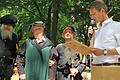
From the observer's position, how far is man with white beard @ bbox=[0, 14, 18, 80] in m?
6.61

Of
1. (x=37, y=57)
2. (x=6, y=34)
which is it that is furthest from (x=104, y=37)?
(x=6, y=34)

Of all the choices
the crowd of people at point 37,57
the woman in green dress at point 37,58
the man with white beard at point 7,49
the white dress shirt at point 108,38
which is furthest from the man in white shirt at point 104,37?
the man with white beard at point 7,49

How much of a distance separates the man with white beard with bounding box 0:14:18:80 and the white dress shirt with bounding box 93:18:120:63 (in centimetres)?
246

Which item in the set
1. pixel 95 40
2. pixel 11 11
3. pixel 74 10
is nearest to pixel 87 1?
pixel 74 10

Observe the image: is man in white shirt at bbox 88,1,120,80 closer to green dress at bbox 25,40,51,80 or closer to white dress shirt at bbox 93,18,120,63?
white dress shirt at bbox 93,18,120,63

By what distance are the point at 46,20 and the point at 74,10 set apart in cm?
222

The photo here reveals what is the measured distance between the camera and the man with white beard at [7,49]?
6605 mm

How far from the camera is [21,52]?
638cm

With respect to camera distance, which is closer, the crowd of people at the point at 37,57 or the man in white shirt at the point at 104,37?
the man in white shirt at the point at 104,37

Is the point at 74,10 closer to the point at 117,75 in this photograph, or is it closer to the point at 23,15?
the point at 23,15

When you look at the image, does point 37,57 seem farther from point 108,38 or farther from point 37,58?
point 108,38

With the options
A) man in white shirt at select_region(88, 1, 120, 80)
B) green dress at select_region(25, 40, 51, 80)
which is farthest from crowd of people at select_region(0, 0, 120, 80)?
man in white shirt at select_region(88, 1, 120, 80)

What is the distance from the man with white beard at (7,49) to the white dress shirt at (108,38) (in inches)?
96.8

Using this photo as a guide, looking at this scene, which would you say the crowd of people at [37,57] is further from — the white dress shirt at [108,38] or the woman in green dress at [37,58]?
the white dress shirt at [108,38]
